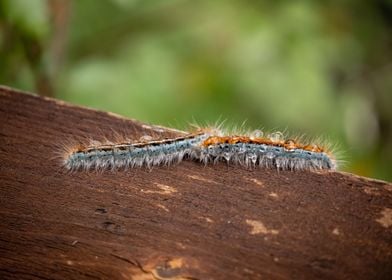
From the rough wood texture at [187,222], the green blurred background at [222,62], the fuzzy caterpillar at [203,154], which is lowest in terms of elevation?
the rough wood texture at [187,222]

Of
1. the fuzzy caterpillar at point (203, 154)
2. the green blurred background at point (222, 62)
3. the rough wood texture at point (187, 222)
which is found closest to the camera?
the rough wood texture at point (187, 222)

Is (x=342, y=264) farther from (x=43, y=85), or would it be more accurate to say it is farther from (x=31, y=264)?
(x=43, y=85)

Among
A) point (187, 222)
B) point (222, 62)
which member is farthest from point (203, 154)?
point (222, 62)

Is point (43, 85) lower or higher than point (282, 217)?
higher

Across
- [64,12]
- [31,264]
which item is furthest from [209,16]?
[31,264]

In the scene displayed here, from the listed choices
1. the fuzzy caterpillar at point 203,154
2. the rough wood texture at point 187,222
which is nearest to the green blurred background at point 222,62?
the fuzzy caterpillar at point 203,154

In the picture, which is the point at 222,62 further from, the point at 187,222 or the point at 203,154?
the point at 187,222

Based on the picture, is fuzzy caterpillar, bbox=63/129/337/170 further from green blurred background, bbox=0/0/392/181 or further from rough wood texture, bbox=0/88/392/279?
green blurred background, bbox=0/0/392/181

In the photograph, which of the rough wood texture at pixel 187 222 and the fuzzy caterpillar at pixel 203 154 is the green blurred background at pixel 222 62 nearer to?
the fuzzy caterpillar at pixel 203 154
